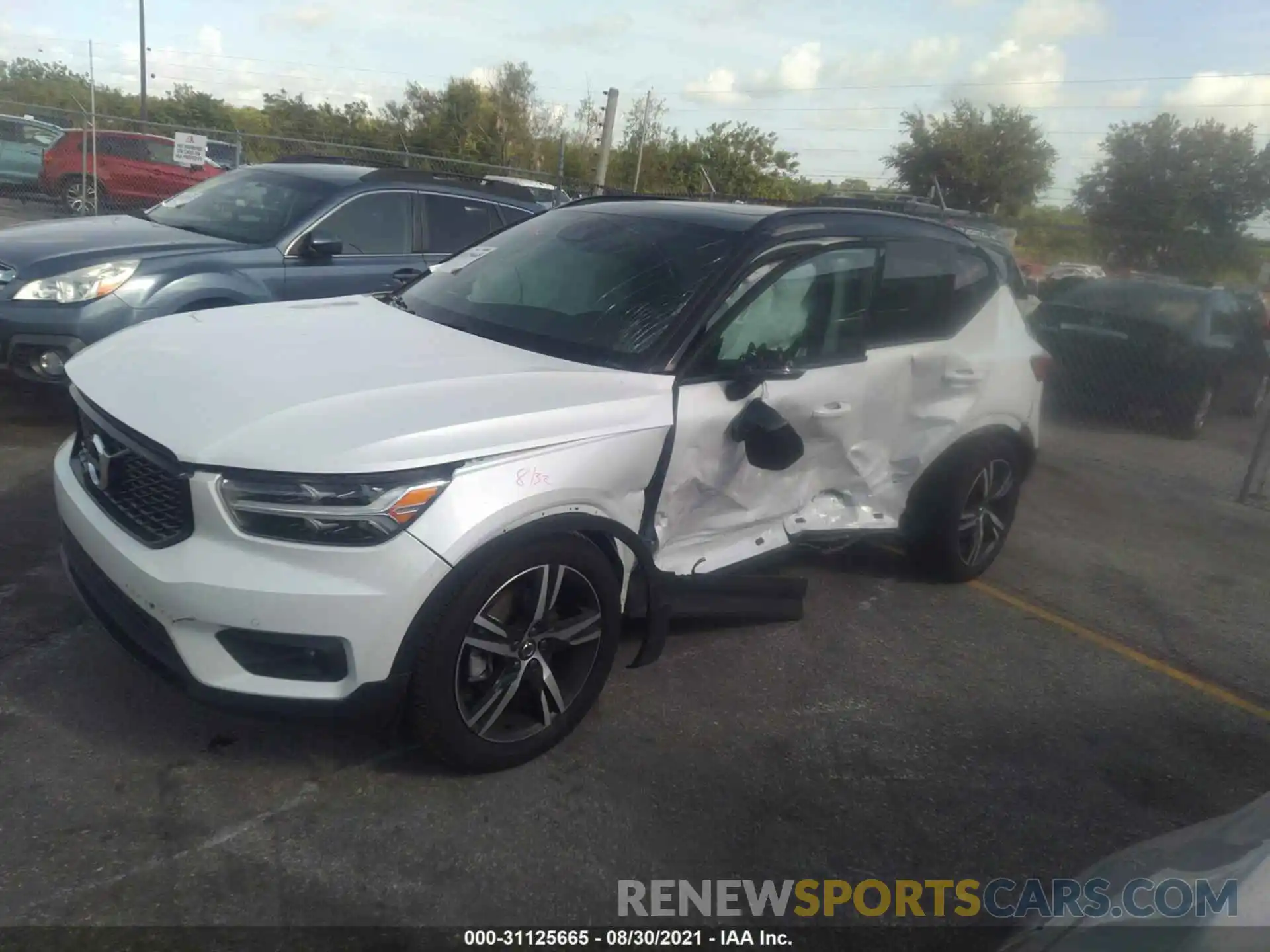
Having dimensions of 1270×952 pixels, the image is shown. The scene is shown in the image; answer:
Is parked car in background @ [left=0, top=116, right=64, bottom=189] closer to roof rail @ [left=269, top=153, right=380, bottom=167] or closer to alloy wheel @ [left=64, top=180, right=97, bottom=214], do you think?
alloy wheel @ [left=64, top=180, right=97, bottom=214]

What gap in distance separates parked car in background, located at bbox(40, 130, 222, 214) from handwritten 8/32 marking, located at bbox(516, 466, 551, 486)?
16279 mm

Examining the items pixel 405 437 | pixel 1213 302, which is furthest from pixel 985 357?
pixel 1213 302

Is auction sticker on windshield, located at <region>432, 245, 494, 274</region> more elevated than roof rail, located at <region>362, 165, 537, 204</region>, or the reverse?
roof rail, located at <region>362, 165, 537, 204</region>

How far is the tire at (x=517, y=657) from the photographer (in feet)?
9.81

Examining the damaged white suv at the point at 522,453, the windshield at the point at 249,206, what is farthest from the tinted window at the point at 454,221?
the damaged white suv at the point at 522,453

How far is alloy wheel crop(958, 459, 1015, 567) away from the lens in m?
5.20

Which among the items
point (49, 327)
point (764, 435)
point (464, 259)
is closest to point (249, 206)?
point (49, 327)

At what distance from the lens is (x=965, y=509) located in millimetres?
5184

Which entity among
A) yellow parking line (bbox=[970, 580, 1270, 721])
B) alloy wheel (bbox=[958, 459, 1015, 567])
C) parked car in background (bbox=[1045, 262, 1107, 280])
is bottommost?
yellow parking line (bbox=[970, 580, 1270, 721])

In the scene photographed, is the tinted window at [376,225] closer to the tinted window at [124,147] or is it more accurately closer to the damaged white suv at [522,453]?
the damaged white suv at [522,453]

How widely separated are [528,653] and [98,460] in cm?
147

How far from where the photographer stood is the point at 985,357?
507 cm

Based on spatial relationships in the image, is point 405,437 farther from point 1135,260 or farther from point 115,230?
point 1135,260

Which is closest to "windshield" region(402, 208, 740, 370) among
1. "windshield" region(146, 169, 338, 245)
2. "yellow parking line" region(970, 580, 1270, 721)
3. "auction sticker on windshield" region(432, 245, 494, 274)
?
"auction sticker on windshield" region(432, 245, 494, 274)
